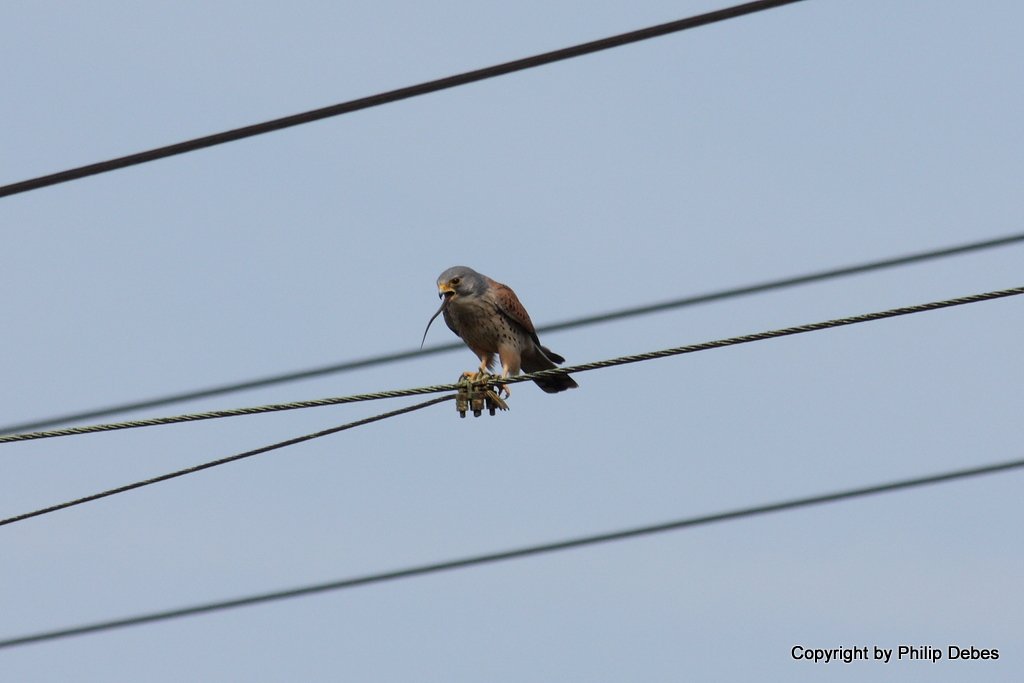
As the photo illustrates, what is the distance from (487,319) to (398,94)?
4445 mm

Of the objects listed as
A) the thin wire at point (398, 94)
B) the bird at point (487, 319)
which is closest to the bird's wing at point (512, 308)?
the bird at point (487, 319)

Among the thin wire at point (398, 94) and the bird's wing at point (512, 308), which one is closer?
the thin wire at point (398, 94)

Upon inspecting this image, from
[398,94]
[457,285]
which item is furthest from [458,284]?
[398,94]

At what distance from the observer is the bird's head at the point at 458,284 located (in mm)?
11906

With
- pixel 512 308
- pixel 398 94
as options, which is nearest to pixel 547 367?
pixel 512 308

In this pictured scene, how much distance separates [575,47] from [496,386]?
3.57 metres

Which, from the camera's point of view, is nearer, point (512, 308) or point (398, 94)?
point (398, 94)

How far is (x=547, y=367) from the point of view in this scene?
1254 cm

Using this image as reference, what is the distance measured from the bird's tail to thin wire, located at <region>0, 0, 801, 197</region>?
14.8ft

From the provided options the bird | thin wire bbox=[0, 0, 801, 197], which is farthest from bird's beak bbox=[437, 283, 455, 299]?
thin wire bbox=[0, 0, 801, 197]

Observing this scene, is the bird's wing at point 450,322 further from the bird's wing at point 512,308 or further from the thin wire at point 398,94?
the thin wire at point 398,94

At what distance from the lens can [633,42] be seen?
7367 mm

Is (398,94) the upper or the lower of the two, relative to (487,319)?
lower

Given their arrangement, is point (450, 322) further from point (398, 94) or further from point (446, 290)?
point (398, 94)
